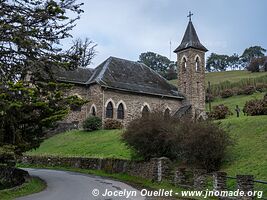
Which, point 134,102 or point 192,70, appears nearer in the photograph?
point 134,102

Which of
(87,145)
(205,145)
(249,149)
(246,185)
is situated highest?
(205,145)

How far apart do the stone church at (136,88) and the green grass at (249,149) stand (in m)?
11.5

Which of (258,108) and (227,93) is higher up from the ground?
(227,93)

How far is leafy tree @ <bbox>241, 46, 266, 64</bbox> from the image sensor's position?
363ft

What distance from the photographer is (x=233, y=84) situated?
6181cm

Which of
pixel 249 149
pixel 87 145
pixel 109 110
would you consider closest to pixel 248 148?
pixel 249 149

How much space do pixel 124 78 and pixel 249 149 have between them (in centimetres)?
2256

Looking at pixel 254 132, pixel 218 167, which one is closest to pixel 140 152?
pixel 218 167

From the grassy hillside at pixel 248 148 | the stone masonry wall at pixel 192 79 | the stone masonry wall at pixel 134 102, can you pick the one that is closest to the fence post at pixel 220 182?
the grassy hillside at pixel 248 148

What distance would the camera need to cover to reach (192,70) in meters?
42.2

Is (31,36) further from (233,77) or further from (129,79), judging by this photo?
(233,77)

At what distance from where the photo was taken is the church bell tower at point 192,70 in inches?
1636

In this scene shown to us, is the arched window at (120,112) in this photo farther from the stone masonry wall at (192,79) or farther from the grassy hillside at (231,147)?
the stone masonry wall at (192,79)

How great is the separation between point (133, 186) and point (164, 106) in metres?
23.4
